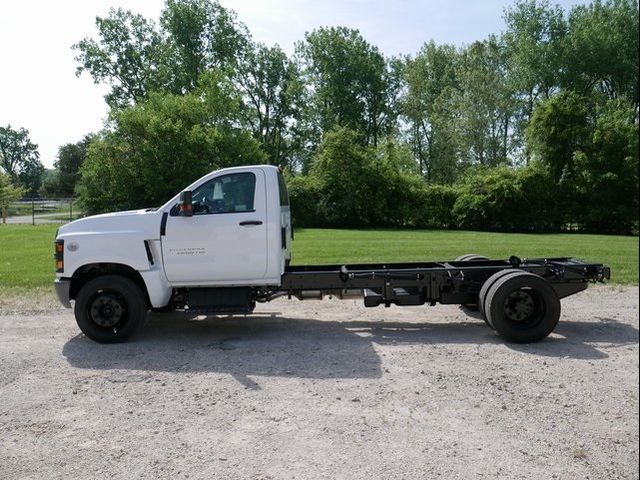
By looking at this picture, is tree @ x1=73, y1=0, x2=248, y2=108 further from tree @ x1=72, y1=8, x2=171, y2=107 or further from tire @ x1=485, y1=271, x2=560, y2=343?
tire @ x1=485, y1=271, x2=560, y2=343

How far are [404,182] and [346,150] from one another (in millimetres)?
4225

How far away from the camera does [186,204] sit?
23.8 ft

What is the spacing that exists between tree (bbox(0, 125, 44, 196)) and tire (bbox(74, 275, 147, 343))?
49.4 m

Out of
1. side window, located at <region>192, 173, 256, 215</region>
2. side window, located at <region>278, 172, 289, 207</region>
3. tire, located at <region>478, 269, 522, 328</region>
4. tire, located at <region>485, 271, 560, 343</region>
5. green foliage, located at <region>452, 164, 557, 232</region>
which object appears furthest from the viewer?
green foliage, located at <region>452, 164, 557, 232</region>

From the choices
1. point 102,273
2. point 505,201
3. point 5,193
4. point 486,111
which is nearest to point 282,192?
point 102,273

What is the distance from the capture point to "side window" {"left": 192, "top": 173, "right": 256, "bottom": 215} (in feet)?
24.5

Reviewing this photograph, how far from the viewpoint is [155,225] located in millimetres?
7402

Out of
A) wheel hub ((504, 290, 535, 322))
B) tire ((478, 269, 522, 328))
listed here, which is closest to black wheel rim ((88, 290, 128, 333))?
tire ((478, 269, 522, 328))

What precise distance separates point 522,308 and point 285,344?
3197mm

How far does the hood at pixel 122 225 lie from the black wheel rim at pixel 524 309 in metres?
4.84

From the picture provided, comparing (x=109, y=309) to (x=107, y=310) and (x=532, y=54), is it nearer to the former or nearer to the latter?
Result: (x=107, y=310)

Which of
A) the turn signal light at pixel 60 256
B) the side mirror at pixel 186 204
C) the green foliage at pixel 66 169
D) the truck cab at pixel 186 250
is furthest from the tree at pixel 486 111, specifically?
the green foliage at pixel 66 169

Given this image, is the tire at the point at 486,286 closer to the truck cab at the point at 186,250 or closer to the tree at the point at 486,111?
the truck cab at the point at 186,250

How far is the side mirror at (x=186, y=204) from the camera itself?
Answer: 7.25 metres
